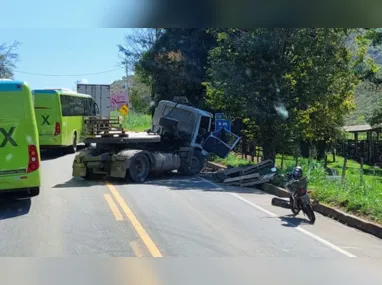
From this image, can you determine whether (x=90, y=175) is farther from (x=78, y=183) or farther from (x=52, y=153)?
(x=52, y=153)

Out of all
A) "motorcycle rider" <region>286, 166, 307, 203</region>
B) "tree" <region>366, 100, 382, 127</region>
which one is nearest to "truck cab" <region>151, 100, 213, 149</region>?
"motorcycle rider" <region>286, 166, 307, 203</region>

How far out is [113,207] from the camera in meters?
10.2

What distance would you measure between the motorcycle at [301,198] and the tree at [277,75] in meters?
7.56

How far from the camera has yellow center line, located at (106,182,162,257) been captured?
275 inches

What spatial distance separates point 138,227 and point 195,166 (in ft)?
29.1

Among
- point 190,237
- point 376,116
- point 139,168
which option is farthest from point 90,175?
point 376,116

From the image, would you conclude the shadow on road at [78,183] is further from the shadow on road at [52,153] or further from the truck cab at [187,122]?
the shadow on road at [52,153]

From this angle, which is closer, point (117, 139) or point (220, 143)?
point (117, 139)

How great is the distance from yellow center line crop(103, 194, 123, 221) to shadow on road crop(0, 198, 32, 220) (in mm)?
1555

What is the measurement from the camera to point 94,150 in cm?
1499

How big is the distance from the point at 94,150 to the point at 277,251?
8.76 metres

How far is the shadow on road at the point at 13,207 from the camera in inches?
370

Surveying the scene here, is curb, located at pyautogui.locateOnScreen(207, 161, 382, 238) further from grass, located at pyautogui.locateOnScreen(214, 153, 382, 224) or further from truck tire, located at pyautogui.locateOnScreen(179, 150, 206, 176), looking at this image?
truck tire, located at pyautogui.locateOnScreen(179, 150, 206, 176)

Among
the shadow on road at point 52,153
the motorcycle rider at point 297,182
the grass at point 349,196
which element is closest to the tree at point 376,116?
the grass at point 349,196
